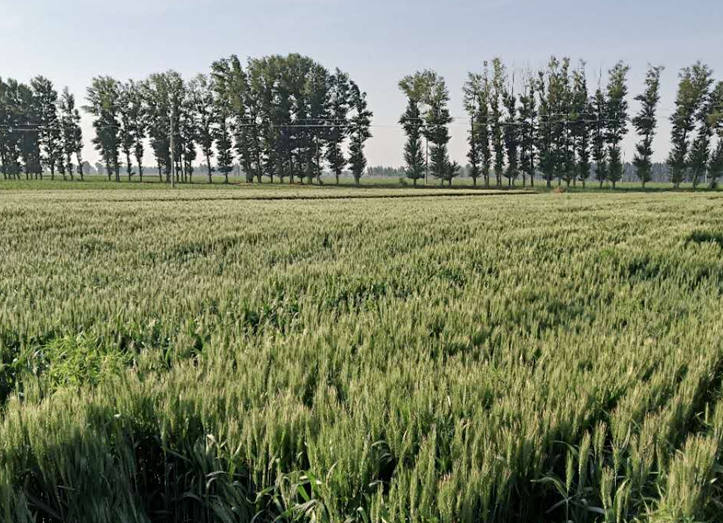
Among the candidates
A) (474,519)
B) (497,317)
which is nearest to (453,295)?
(497,317)

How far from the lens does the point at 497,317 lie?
4043 mm

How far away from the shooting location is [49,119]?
97.8 meters

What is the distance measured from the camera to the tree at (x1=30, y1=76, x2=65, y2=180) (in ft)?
317

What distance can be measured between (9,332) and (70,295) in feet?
3.52

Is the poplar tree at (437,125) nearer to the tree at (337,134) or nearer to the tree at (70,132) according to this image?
the tree at (337,134)

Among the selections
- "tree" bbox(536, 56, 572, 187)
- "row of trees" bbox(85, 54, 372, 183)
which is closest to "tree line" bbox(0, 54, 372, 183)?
"row of trees" bbox(85, 54, 372, 183)

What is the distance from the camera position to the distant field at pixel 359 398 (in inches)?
64.8

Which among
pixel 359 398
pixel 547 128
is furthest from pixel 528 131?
pixel 359 398

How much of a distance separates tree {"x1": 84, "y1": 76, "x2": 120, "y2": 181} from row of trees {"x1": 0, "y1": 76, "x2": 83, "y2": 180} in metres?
8.74

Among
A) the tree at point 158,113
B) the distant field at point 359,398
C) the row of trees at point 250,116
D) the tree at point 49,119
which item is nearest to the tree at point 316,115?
the row of trees at point 250,116

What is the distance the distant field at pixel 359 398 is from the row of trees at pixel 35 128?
352 ft

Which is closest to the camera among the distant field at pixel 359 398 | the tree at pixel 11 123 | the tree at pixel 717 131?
the distant field at pixel 359 398

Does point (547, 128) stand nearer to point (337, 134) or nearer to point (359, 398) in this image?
point (337, 134)

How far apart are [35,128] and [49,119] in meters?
3.94
